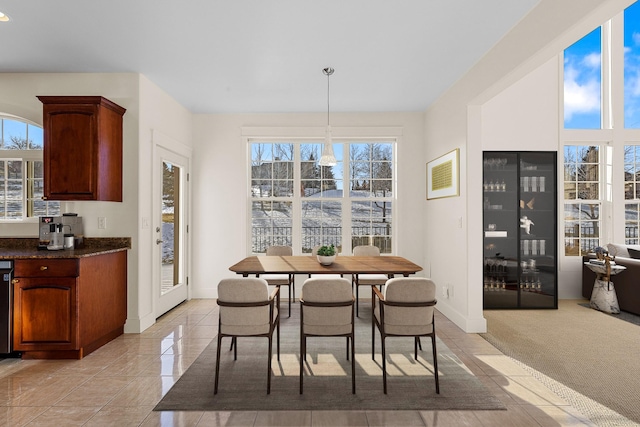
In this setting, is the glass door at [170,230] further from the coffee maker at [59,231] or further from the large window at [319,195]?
the large window at [319,195]

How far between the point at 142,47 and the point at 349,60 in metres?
2.01

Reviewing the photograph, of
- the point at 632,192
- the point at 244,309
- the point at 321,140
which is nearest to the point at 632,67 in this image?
the point at 632,192

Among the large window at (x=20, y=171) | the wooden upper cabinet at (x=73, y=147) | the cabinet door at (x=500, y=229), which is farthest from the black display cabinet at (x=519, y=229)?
the large window at (x=20, y=171)

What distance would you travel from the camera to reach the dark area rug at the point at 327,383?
241 centimetres

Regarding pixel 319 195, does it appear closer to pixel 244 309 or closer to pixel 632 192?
pixel 244 309

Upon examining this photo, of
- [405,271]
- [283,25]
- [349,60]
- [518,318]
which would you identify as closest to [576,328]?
[518,318]

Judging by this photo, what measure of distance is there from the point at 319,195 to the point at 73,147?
3.22 meters

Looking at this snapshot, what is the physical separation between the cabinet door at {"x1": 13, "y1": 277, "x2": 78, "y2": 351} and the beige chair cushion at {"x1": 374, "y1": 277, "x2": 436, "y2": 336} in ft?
9.02

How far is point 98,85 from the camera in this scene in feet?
13.1

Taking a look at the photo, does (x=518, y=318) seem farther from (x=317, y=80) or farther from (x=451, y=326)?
(x=317, y=80)

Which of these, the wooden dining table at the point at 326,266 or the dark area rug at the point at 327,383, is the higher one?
the wooden dining table at the point at 326,266

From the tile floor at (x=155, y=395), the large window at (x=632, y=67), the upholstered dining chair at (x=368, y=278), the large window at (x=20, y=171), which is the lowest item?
the tile floor at (x=155, y=395)

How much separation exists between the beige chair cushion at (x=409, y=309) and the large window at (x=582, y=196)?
421cm

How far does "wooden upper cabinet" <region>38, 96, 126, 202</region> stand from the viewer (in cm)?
358
